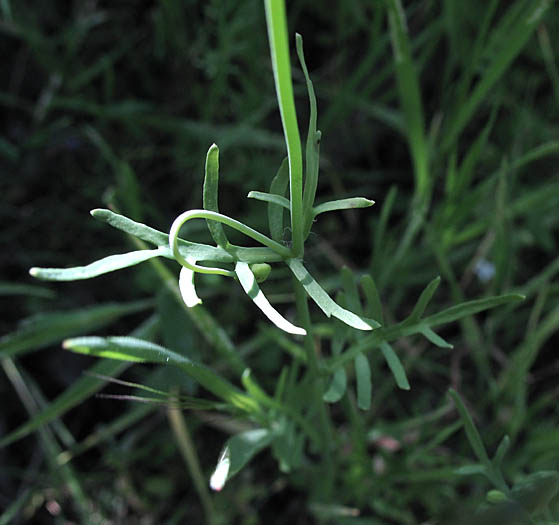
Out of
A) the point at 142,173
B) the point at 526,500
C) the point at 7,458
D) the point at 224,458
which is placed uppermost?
the point at 526,500

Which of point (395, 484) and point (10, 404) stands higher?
point (395, 484)

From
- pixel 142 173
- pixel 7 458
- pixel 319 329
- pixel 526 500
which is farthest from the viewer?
pixel 142 173

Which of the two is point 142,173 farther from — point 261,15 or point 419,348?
point 419,348

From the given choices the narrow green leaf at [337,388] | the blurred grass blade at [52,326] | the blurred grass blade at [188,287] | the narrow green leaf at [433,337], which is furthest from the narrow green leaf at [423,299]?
the blurred grass blade at [52,326]

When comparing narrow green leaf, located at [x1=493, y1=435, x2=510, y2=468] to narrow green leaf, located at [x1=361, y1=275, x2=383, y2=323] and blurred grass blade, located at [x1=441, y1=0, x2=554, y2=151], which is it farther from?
blurred grass blade, located at [x1=441, y1=0, x2=554, y2=151]

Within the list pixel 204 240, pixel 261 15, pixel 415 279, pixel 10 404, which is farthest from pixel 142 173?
pixel 415 279

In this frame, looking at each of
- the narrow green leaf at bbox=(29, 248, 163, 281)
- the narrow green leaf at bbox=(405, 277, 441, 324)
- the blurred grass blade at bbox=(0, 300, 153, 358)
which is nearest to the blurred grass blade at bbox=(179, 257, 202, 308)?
the narrow green leaf at bbox=(29, 248, 163, 281)
